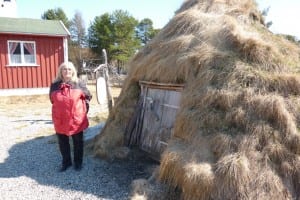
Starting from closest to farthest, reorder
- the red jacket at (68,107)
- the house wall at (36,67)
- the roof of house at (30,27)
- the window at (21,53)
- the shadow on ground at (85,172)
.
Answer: the shadow on ground at (85,172) → the red jacket at (68,107) → the house wall at (36,67) → the roof of house at (30,27) → the window at (21,53)

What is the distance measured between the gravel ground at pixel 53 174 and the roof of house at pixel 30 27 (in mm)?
8449

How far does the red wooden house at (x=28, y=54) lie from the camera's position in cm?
1507

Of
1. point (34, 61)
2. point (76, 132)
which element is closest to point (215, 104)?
point (76, 132)

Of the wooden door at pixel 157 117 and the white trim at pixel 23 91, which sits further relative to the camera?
the white trim at pixel 23 91

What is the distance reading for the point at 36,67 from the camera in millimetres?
15820

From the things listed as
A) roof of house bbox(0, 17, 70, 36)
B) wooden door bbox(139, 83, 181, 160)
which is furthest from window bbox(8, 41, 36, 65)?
wooden door bbox(139, 83, 181, 160)

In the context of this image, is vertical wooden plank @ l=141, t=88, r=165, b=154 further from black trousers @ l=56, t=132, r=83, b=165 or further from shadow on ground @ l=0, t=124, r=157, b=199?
black trousers @ l=56, t=132, r=83, b=165

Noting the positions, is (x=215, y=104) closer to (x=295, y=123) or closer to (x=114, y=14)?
(x=295, y=123)

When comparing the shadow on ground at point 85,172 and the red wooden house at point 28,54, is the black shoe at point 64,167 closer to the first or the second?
the shadow on ground at point 85,172

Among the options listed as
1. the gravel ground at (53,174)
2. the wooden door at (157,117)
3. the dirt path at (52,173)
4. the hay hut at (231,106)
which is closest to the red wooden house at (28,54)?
the dirt path at (52,173)

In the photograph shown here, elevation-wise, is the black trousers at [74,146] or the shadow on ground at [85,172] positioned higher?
the black trousers at [74,146]

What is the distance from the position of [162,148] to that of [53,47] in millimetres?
12435

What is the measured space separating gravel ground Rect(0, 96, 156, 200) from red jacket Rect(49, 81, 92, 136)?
2.59 feet

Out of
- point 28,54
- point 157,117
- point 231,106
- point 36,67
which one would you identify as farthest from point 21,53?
point 231,106
